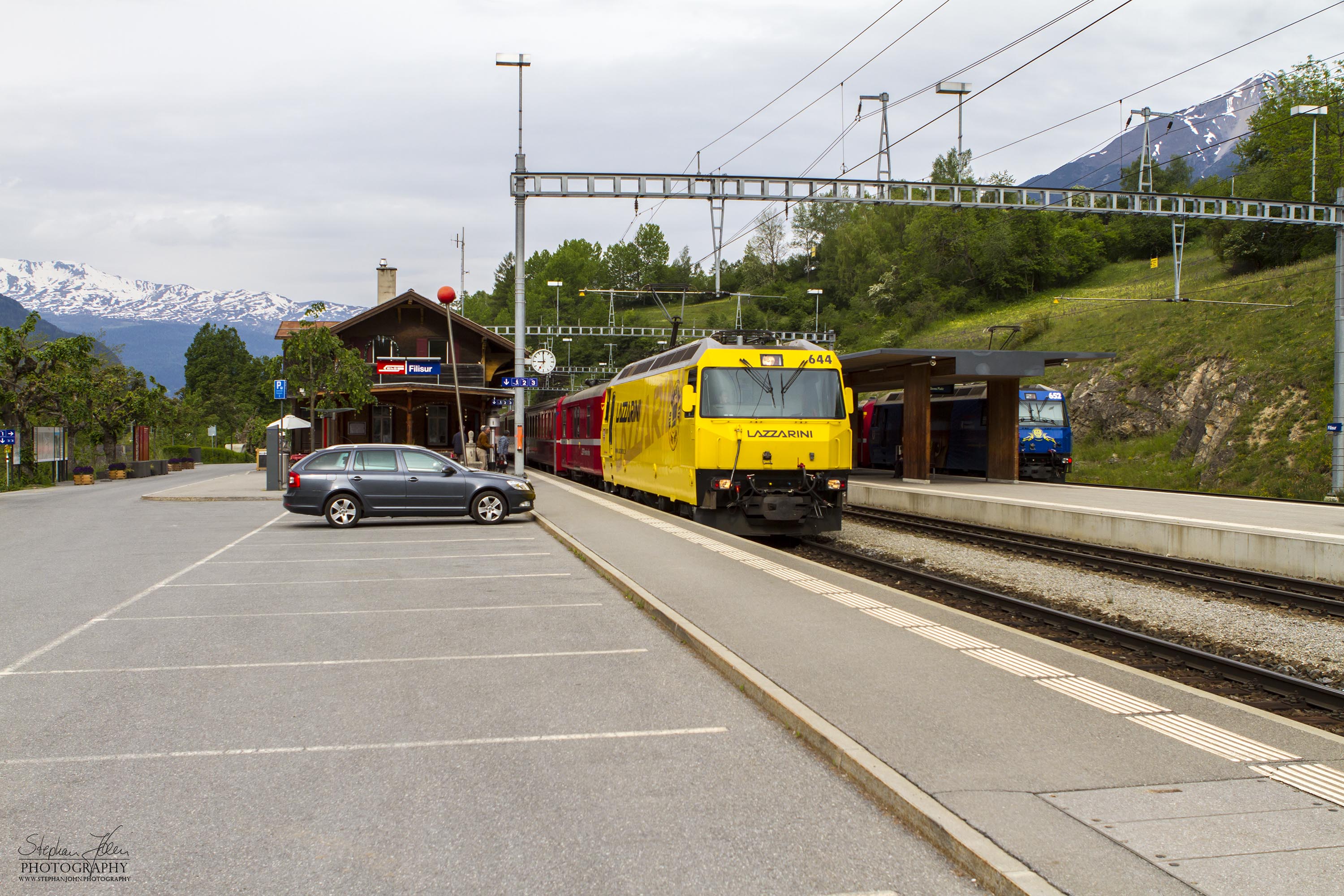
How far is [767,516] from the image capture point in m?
15.8

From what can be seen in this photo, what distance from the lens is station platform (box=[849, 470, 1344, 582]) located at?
14.1m

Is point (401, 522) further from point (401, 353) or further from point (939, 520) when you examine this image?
point (401, 353)

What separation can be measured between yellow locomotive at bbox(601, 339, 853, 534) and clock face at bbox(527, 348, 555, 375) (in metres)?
15.1

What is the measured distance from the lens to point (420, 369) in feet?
152

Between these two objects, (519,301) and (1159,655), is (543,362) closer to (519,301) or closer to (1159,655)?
(519,301)

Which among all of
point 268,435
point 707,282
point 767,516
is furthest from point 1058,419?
point 707,282

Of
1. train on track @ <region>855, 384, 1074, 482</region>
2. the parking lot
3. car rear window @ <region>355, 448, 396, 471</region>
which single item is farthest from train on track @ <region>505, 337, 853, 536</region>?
train on track @ <region>855, 384, 1074, 482</region>

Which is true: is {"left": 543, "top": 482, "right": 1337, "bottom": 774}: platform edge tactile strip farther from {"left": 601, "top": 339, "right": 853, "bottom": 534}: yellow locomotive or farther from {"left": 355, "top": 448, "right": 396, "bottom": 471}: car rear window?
{"left": 355, "top": 448, "right": 396, "bottom": 471}: car rear window

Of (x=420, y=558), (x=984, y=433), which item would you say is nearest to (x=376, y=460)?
(x=420, y=558)

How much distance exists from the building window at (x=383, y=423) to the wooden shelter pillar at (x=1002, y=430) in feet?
89.3

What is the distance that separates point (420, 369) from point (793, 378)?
3270 centimetres

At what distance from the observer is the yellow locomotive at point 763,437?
51.9 ft

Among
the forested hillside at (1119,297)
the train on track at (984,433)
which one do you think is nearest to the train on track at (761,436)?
the train on track at (984,433)

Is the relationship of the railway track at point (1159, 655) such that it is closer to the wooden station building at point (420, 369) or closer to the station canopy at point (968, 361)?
the station canopy at point (968, 361)
